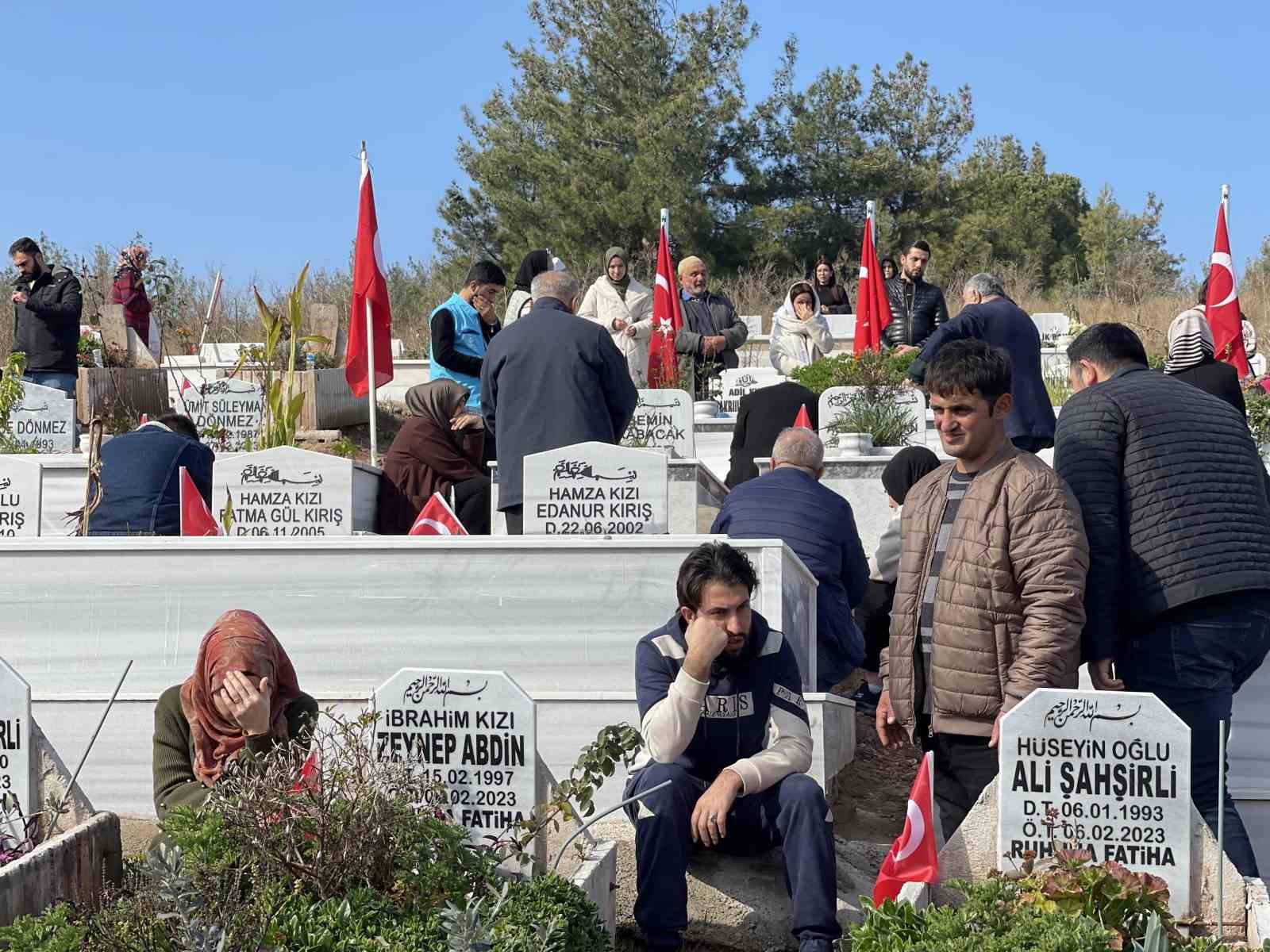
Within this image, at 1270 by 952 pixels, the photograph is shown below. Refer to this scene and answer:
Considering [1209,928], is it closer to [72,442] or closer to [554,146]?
[72,442]

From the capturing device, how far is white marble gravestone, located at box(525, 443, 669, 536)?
256 inches

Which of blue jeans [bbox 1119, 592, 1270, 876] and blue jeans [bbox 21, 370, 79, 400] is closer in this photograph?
blue jeans [bbox 1119, 592, 1270, 876]

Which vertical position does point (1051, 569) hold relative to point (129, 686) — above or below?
above

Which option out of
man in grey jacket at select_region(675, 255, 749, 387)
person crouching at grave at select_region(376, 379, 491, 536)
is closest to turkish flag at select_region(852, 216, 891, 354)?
man in grey jacket at select_region(675, 255, 749, 387)

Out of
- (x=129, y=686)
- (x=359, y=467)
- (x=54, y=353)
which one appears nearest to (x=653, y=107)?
(x=54, y=353)

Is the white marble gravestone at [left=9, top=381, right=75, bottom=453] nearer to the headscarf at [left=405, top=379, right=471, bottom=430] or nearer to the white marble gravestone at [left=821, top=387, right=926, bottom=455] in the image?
the headscarf at [left=405, top=379, right=471, bottom=430]

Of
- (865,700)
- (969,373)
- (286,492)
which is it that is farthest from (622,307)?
(969,373)

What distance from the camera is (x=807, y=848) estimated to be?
14.6ft

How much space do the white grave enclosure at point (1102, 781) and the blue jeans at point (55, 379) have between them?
9.86 metres

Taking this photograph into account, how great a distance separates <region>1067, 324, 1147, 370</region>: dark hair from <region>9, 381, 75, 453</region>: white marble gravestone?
24.7ft

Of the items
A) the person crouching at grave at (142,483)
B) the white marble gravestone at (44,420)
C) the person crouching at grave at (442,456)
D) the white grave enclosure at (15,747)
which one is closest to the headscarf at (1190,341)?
the person crouching at grave at (442,456)

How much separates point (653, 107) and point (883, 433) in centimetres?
2115

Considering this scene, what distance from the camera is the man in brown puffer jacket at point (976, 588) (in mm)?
4316

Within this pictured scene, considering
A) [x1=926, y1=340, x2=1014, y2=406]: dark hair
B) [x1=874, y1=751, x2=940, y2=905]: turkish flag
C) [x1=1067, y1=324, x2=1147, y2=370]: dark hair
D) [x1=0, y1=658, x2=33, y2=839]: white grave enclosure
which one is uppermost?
[x1=1067, y1=324, x2=1147, y2=370]: dark hair
